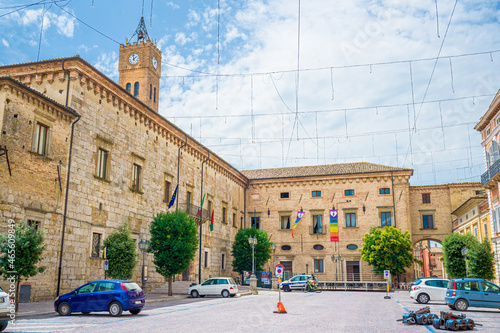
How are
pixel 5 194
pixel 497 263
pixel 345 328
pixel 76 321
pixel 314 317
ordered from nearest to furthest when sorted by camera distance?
pixel 345 328
pixel 76 321
pixel 314 317
pixel 5 194
pixel 497 263

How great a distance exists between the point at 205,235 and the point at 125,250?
14422mm

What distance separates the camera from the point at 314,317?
1487 centimetres

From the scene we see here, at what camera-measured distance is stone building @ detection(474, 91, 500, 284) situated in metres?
28.8

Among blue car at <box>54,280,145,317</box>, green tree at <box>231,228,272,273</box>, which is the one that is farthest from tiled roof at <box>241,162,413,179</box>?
blue car at <box>54,280,145,317</box>

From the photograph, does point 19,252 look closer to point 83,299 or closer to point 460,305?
point 83,299

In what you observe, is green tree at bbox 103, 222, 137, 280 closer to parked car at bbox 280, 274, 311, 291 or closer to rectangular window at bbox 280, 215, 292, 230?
parked car at bbox 280, 274, 311, 291

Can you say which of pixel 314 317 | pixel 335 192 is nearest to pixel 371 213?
pixel 335 192

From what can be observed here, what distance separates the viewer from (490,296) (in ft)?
60.8

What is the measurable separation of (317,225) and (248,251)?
908 centimetres

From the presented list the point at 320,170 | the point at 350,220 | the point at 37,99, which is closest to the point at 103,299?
the point at 37,99

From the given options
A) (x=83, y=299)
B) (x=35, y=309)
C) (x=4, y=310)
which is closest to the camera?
(x=4, y=310)

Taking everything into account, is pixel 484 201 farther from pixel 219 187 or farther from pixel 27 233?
pixel 27 233

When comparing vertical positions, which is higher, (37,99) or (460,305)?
(37,99)

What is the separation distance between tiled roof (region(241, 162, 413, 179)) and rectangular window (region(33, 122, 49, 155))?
2995 centimetres
